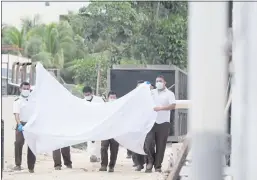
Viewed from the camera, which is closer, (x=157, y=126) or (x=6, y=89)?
(x=157, y=126)

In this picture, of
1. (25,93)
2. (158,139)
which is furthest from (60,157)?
(158,139)

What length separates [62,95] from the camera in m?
10.1

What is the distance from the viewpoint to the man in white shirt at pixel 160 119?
966 centimetres

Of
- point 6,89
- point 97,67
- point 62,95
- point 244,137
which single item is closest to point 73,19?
point 97,67

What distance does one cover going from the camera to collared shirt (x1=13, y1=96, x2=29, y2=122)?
9.80 metres

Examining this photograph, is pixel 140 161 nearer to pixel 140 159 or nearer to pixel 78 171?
pixel 140 159

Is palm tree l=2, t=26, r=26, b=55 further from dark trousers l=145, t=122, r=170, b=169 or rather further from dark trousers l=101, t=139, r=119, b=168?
dark trousers l=145, t=122, r=170, b=169

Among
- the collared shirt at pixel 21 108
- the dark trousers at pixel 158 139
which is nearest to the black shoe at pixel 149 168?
the dark trousers at pixel 158 139

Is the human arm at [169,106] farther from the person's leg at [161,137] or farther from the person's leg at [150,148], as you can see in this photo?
the person's leg at [150,148]

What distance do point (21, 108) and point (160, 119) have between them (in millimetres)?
2261

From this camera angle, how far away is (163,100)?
971cm

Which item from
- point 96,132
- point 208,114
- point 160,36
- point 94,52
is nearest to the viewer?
point 208,114

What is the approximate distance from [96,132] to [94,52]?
1495 centimetres

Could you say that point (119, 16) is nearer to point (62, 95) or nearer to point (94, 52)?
point (94, 52)
